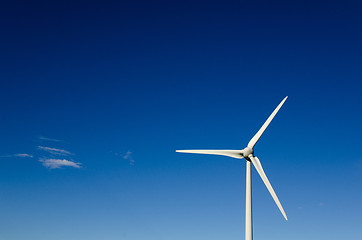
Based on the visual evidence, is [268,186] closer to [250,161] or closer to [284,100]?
[250,161]

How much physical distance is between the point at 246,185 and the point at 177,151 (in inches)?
361

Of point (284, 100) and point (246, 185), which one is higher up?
point (284, 100)

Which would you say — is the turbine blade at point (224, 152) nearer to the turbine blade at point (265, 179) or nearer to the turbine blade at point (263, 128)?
the turbine blade at point (265, 179)

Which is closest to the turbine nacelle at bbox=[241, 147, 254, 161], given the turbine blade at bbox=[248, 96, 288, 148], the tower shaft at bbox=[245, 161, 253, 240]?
the turbine blade at bbox=[248, 96, 288, 148]

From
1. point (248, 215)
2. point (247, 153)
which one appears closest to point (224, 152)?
point (247, 153)

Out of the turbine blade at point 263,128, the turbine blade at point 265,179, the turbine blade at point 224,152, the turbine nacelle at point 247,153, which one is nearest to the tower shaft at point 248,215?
the turbine blade at point 265,179

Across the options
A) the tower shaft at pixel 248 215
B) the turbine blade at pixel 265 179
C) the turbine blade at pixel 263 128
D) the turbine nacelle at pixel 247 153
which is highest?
the turbine blade at pixel 263 128

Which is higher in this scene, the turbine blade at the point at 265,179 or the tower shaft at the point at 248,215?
the turbine blade at the point at 265,179

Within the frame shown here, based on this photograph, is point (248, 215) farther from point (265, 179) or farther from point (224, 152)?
point (224, 152)

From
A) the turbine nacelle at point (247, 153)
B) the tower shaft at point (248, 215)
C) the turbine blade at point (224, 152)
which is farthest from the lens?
the turbine blade at point (224, 152)

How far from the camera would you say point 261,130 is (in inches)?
1644

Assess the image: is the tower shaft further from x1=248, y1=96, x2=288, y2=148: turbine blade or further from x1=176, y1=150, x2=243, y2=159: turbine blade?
x1=248, y1=96, x2=288, y2=148: turbine blade

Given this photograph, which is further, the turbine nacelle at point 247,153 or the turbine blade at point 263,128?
the turbine blade at point 263,128

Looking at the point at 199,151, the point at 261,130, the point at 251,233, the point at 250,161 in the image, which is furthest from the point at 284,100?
the point at 251,233
